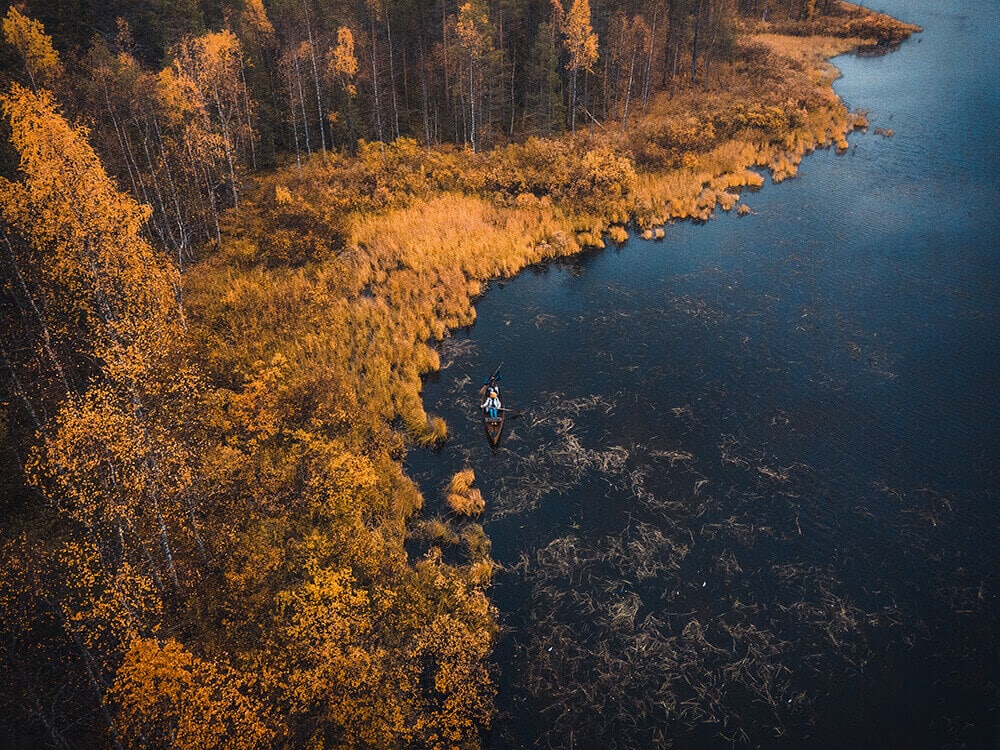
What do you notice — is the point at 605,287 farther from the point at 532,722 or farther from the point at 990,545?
the point at 532,722

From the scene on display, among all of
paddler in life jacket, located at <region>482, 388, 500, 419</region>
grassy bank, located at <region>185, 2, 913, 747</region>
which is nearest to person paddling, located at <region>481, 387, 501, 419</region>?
paddler in life jacket, located at <region>482, 388, 500, 419</region>

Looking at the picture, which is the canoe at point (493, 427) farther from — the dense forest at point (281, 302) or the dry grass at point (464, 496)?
the dry grass at point (464, 496)

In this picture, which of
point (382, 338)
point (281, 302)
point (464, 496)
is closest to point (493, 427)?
point (464, 496)

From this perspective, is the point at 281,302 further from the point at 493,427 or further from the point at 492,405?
the point at 493,427

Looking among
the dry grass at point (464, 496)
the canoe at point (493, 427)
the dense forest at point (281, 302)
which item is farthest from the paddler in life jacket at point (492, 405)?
the dry grass at point (464, 496)

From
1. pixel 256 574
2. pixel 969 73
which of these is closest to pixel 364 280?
pixel 256 574
